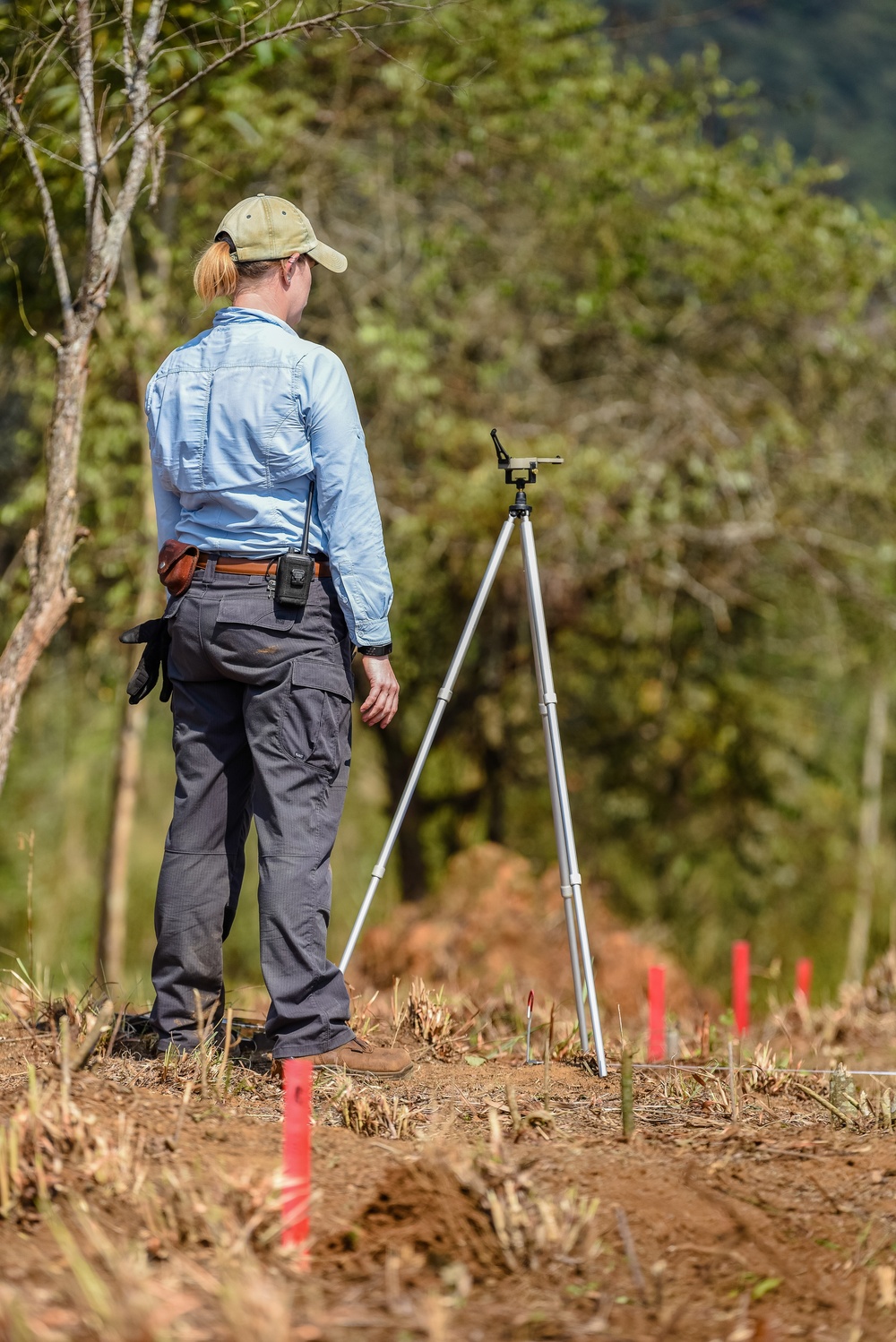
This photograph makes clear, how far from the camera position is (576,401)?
29.8 ft

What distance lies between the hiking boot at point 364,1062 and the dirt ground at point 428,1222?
17 centimetres

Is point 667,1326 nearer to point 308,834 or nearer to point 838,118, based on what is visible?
point 308,834

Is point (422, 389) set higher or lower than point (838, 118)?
lower

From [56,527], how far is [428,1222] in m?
2.36

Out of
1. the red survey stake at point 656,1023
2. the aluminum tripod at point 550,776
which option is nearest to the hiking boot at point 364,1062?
the aluminum tripod at point 550,776

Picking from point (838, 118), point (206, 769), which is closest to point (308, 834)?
point (206, 769)

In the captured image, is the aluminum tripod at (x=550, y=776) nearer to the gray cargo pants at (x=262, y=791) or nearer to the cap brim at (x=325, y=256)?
the gray cargo pants at (x=262, y=791)

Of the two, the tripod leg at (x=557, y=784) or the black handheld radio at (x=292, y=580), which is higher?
the black handheld radio at (x=292, y=580)

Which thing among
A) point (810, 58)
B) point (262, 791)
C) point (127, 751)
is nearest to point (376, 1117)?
point (262, 791)

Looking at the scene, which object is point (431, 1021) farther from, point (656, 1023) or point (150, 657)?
point (150, 657)

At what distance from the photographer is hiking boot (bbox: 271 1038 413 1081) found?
10.9ft

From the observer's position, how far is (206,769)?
11.1ft

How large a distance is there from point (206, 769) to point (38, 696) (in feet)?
22.8

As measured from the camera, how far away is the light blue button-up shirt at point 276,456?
323 cm
